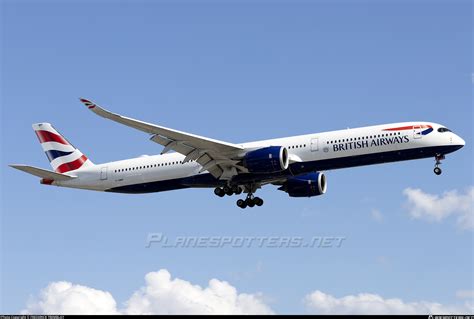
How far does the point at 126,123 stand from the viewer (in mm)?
46625

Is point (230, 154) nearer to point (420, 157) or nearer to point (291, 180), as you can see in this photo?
point (291, 180)

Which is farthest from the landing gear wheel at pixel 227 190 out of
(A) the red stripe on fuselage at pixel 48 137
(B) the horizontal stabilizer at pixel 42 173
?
(A) the red stripe on fuselage at pixel 48 137

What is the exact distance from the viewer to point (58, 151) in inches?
2409

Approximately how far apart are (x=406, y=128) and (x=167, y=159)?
15.4 m

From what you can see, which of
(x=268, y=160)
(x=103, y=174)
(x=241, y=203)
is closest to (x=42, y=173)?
(x=103, y=174)

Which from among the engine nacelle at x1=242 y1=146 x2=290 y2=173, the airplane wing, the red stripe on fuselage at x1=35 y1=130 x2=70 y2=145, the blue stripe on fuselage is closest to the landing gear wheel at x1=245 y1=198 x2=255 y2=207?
the blue stripe on fuselage

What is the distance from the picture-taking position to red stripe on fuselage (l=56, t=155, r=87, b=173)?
5962 centimetres

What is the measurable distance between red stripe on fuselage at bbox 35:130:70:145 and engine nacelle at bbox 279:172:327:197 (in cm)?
1690

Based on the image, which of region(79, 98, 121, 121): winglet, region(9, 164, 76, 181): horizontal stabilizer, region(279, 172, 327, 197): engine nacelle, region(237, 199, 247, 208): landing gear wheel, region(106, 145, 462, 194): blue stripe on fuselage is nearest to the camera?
region(79, 98, 121, 121): winglet

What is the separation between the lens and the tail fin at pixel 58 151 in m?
59.8

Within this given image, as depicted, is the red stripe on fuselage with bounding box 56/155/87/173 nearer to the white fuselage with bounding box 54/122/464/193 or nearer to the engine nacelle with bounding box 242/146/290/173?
the white fuselage with bounding box 54/122/464/193

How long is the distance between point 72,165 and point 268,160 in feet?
54.9

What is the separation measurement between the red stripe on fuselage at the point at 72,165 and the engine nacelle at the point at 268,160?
14520 millimetres

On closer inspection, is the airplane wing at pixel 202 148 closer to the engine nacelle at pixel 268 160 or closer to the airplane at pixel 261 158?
the airplane at pixel 261 158
